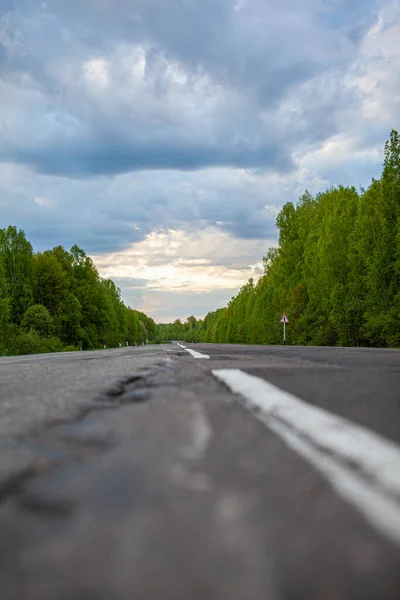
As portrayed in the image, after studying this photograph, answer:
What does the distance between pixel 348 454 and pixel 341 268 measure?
41819 millimetres

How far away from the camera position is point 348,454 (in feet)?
4.33

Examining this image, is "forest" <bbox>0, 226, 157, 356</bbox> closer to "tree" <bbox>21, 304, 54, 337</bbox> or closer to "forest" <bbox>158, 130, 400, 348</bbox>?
"tree" <bbox>21, 304, 54, 337</bbox>

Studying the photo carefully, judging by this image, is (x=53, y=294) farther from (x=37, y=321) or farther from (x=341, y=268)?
(x=341, y=268)

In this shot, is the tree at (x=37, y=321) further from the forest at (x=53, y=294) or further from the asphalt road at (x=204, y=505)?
the asphalt road at (x=204, y=505)

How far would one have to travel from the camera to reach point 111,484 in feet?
4.05

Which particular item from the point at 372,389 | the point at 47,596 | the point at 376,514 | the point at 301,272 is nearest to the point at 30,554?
the point at 47,596

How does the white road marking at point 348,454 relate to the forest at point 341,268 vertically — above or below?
below

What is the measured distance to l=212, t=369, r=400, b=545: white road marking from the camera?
37.6 inches

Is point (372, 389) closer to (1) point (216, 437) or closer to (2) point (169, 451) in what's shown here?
(1) point (216, 437)

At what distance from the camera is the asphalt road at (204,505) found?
72 cm

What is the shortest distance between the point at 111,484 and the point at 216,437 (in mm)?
610

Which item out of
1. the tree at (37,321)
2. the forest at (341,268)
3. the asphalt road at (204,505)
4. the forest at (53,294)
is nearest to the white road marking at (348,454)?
the asphalt road at (204,505)

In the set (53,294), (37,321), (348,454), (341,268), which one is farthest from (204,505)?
(53,294)

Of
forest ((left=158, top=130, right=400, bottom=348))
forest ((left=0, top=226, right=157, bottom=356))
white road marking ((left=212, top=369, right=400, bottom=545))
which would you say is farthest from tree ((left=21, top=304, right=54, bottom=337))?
white road marking ((left=212, top=369, right=400, bottom=545))
